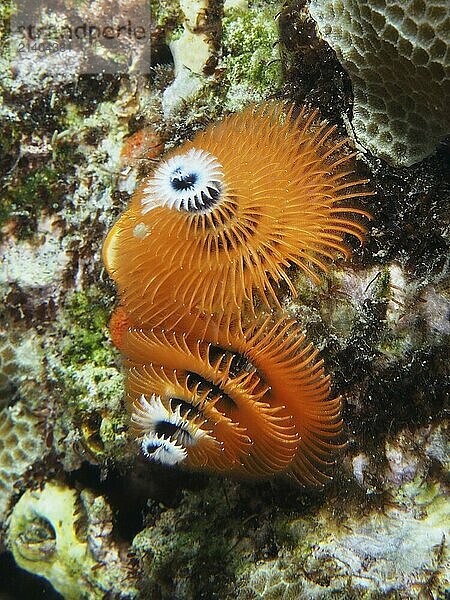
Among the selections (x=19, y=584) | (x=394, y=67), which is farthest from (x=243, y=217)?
(x=19, y=584)

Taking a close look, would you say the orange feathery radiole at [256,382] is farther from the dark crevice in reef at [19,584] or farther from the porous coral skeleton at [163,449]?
the dark crevice in reef at [19,584]

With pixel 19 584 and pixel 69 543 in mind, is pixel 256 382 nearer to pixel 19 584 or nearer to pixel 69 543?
pixel 69 543

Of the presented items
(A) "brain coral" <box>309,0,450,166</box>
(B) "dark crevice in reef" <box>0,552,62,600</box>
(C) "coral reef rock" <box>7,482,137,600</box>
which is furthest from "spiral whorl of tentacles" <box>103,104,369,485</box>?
(B) "dark crevice in reef" <box>0,552,62,600</box>

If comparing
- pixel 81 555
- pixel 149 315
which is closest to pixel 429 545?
pixel 149 315

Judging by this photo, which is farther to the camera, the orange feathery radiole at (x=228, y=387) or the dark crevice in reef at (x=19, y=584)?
the dark crevice in reef at (x=19, y=584)

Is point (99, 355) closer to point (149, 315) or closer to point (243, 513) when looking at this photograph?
point (149, 315)

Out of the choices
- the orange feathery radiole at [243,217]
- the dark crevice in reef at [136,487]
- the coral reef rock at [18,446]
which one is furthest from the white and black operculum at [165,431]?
the coral reef rock at [18,446]

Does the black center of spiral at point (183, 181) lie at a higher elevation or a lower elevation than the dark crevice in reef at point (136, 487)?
higher
